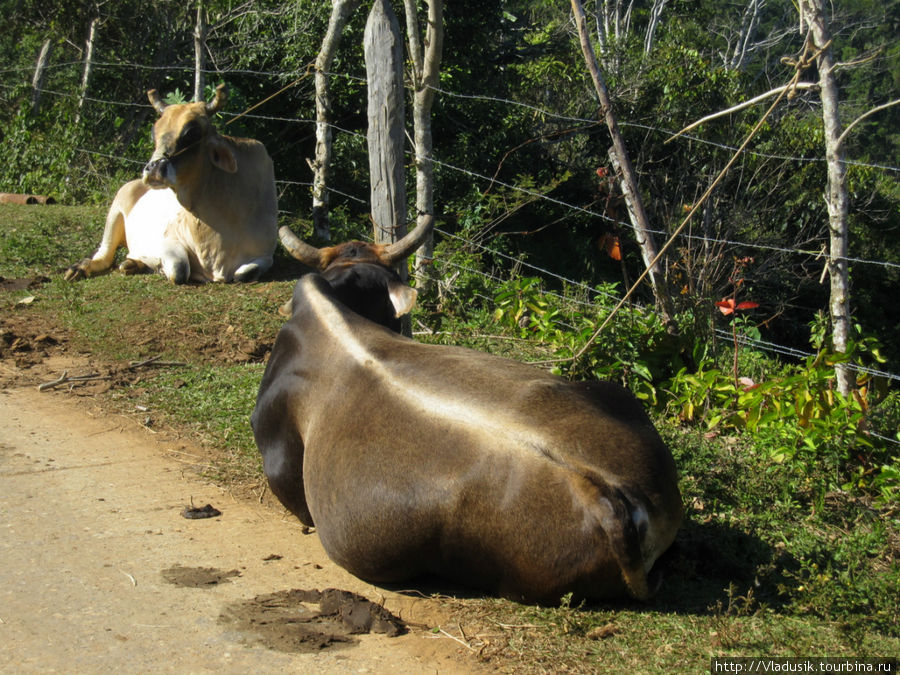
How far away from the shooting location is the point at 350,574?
430cm

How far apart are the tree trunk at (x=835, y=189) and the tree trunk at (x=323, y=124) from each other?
596 cm

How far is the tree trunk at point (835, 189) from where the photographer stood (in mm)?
4891

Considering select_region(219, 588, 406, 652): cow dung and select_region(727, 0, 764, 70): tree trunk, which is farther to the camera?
select_region(727, 0, 764, 70): tree trunk

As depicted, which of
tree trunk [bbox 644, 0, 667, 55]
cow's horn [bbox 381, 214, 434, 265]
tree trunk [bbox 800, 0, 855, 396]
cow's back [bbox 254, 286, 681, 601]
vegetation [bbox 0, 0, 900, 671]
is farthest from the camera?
tree trunk [bbox 644, 0, 667, 55]

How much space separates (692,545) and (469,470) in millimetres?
1235

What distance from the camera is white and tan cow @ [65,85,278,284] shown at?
9156 mm

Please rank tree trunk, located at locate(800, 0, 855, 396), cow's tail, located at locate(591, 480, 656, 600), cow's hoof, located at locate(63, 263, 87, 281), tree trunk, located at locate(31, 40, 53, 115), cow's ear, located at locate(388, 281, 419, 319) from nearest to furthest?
cow's tail, located at locate(591, 480, 656, 600), tree trunk, located at locate(800, 0, 855, 396), cow's ear, located at locate(388, 281, 419, 319), cow's hoof, located at locate(63, 263, 87, 281), tree trunk, located at locate(31, 40, 53, 115)

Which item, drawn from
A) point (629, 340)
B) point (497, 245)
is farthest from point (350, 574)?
point (497, 245)

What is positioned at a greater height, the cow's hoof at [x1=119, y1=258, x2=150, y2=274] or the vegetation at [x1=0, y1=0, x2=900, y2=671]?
the vegetation at [x1=0, y1=0, x2=900, y2=671]

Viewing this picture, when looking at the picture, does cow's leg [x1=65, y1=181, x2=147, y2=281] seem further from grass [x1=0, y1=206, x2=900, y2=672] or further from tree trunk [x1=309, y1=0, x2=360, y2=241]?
tree trunk [x1=309, y1=0, x2=360, y2=241]

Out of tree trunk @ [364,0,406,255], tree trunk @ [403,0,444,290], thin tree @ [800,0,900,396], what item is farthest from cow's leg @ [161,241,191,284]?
thin tree @ [800,0,900,396]

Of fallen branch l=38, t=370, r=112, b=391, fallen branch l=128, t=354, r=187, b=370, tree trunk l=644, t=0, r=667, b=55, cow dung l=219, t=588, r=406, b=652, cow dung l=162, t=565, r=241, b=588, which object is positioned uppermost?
tree trunk l=644, t=0, r=667, b=55

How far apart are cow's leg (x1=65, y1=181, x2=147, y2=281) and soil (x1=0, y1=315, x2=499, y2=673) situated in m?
4.27

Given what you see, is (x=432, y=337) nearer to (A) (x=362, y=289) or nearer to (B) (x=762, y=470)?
(A) (x=362, y=289)
